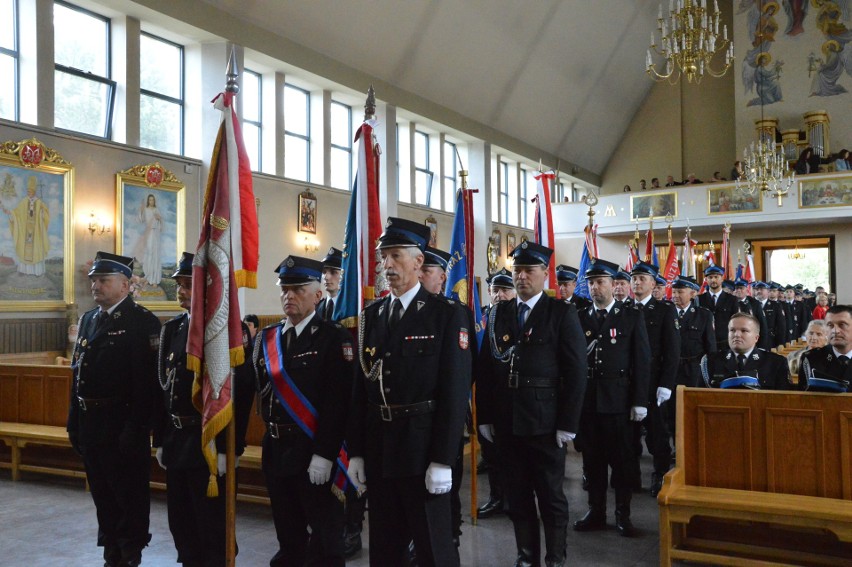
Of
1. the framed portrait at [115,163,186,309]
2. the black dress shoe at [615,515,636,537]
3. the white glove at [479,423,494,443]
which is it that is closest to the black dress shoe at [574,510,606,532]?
the black dress shoe at [615,515,636,537]

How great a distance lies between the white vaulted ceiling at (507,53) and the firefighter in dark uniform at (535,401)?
9618 mm

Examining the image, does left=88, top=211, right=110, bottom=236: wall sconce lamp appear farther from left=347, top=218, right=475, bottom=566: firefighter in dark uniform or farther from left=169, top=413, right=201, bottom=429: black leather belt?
left=347, top=218, right=475, bottom=566: firefighter in dark uniform

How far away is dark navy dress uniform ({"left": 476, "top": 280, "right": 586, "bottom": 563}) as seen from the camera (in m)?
3.55

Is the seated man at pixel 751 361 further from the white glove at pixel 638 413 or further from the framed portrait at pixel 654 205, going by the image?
the framed portrait at pixel 654 205

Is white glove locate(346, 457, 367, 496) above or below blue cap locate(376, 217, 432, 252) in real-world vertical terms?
below

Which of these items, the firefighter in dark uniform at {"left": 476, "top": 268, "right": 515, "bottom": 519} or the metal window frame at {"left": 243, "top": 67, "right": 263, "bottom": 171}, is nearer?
the firefighter in dark uniform at {"left": 476, "top": 268, "right": 515, "bottom": 519}

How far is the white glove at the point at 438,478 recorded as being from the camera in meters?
2.60

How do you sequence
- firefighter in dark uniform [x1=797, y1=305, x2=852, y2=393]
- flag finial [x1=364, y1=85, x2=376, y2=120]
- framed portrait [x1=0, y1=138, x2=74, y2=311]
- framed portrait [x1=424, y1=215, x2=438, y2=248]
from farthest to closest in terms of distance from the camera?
framed portrait [x1=424, y1=215, x2=438, y2=248] → framed portrait [x1=0, y1=138, x2=74, y2=311] → firefighter in dark uniform [x1=797, y1=305, x2=852, y2=393] → flag finial [x1=364, y1=85, x2=376, y2=120]

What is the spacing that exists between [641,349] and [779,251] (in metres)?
18.8

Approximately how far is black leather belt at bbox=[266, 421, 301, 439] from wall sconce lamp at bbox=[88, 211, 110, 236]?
26.1 ft

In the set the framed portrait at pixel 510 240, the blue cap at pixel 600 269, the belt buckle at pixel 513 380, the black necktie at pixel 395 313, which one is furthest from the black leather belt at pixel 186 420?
the framed portrait at pixel 510 240

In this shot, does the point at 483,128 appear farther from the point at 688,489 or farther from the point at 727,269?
the point at 688,489

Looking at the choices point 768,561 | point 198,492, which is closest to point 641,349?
point 768,561

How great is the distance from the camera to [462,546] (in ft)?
13.7
